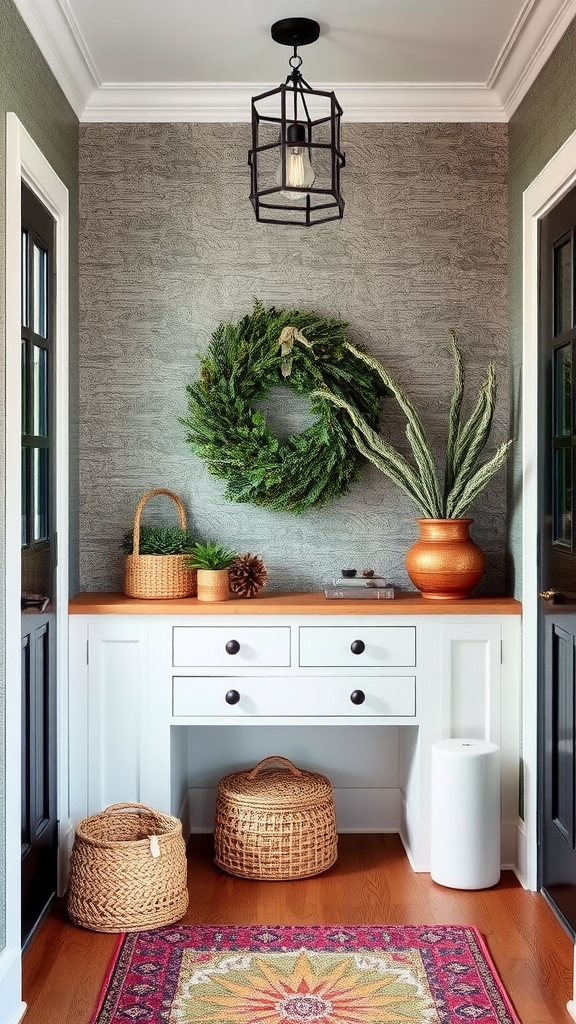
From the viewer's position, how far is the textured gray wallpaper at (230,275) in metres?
3.63

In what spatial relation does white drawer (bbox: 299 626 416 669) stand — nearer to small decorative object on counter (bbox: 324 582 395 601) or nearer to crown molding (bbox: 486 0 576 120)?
small decorative object on counter (bbox: 324 582 395 601)

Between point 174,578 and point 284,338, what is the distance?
0.94 m

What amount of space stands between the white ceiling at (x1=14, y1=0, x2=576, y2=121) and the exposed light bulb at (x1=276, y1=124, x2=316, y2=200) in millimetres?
550

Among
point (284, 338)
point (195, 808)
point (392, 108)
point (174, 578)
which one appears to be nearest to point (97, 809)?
point (195, 808)

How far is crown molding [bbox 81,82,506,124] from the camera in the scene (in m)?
3.52

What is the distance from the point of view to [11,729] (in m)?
2.51

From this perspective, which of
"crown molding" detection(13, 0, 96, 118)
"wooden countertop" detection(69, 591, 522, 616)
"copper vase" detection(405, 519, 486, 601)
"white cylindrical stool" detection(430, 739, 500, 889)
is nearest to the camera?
"crown molding" detection(13, 0, 96, 118)

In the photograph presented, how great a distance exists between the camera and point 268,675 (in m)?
3.29

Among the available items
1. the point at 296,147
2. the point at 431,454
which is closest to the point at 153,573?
the point at 431,454

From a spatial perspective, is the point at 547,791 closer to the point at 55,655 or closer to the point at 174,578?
the point at 174,578

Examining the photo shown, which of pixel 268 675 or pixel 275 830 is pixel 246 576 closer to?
pixel 268 675

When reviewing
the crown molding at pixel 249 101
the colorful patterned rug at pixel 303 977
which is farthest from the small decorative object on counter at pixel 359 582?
the crown molding at pixel 249 101

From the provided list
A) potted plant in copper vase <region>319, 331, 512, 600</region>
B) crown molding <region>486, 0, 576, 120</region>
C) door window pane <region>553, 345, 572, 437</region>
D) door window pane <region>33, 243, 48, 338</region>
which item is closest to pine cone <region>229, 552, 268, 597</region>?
potted plant in copper vase <region>319, 331, 512, 600</region>

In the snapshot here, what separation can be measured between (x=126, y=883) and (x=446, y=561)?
1.47 meters
